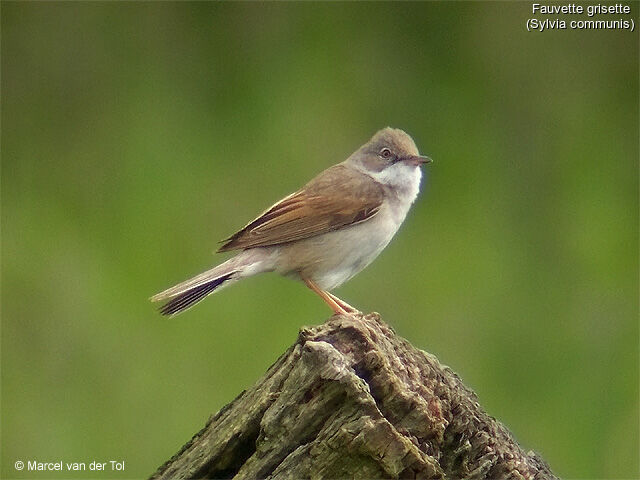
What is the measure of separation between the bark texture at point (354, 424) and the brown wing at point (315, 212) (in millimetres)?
1664

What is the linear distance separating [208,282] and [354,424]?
2.05 meters

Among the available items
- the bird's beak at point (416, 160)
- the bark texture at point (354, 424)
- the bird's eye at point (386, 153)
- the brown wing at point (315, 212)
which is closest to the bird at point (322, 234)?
the brown wing at point (315, 212)

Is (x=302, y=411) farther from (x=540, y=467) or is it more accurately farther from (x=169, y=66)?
(x=169, y=66)

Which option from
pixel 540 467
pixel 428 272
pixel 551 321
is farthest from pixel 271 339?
pixel 540 467

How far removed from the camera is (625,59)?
27.6 feet

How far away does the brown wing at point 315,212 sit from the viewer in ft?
18.0

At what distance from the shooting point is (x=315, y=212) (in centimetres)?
564

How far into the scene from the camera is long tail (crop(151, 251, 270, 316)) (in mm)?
5074

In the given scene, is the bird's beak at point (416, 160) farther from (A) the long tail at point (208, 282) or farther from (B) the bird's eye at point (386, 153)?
(A) the long tail at point (208, 282)

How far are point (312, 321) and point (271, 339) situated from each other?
0.93ft

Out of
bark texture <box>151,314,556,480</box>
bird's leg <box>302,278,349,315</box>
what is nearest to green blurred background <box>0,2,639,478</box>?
bird's leg <box>302,278,349,315</box>

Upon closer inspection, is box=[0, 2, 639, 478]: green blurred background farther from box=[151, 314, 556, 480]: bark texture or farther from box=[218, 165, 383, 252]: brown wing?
box=[151, 314, 556, 480]: bark texture

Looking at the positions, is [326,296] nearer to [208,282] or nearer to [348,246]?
[348,246]

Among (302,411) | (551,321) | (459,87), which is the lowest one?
(551,321)
